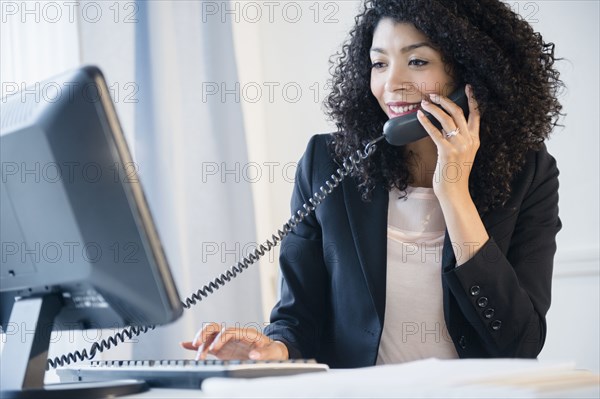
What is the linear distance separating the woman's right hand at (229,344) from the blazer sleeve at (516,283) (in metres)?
0.36

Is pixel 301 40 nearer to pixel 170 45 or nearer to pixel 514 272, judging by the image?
pixel 170 45

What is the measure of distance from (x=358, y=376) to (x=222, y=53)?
79.9 inches

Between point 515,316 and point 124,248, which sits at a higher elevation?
point 124,248

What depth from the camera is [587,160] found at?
7.09ft

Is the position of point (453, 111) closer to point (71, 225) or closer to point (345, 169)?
point (345, 169)

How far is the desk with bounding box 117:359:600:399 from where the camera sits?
0.67 metres

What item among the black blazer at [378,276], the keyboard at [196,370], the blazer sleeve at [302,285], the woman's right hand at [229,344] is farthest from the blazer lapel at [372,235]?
the keyboard at [196,370]

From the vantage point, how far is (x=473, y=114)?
1.61 meters

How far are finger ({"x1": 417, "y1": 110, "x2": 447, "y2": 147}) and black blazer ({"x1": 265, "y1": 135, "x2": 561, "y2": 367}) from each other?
0.18 meters

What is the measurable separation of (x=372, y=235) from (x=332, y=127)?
980 mm

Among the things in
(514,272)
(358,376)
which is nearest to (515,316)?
(514,272)

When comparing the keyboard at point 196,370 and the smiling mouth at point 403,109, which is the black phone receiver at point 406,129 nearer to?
the smiling mouth at point 403,109

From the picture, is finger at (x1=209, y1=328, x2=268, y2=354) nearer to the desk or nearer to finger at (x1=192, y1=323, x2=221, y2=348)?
finger at (x1=192, y1=323, x2=221, y2=348)

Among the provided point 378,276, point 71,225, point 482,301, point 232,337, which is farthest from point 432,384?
point 378,276
